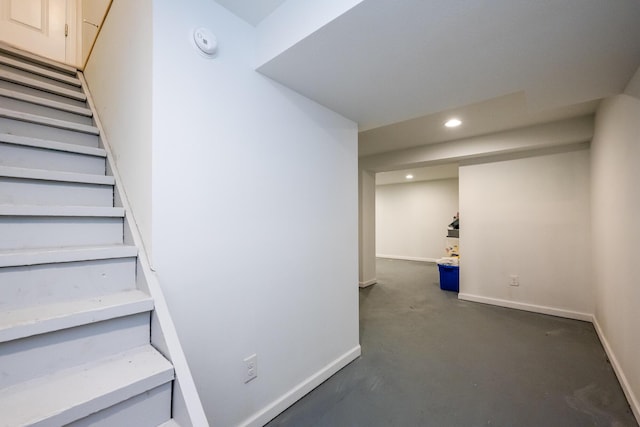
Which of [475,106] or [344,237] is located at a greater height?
[475,106]

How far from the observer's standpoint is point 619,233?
2004 millimetres

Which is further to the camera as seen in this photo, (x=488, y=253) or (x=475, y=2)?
(x=488, y=253)

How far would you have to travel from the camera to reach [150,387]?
81cm

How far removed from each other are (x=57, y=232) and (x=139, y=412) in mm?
844

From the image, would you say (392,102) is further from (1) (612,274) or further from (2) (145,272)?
(1) (612,274)

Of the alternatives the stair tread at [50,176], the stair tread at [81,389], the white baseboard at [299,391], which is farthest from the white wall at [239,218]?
the stair tread at [50,176]

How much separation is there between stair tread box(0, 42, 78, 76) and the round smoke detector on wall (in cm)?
195

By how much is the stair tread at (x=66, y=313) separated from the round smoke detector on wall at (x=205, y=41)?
116cm

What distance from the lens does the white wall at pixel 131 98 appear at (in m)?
1.21

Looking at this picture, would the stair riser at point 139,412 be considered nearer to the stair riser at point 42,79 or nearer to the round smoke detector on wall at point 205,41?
the round smoke detector on wall at point 205,41

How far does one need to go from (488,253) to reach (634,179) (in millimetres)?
2204

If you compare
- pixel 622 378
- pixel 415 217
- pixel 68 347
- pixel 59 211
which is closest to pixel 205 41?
pixel 59 211

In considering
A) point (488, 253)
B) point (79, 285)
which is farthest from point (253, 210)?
point (488, 253)

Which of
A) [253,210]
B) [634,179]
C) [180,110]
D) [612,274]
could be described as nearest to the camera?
[180,110]
